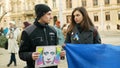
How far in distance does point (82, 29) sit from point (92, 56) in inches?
20.5

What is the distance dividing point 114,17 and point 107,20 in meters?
1.63

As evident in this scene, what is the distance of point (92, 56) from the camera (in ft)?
21.1

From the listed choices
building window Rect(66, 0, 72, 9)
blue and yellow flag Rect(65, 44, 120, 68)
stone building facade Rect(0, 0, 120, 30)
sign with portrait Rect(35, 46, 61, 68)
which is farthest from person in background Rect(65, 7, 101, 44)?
building window Rect(66, 0, 72, 9)

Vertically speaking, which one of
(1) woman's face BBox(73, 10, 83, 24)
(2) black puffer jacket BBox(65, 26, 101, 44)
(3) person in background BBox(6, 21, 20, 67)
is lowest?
(3) person in background BBox(6, 21, 20, 67)

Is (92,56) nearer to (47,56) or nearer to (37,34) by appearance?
(47,56)

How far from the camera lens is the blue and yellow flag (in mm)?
6379

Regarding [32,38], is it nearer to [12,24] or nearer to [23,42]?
[23,42]

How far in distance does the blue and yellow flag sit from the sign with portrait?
43.3 inches

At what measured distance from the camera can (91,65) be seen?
6.41 meters

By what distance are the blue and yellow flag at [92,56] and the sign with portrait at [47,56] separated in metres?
1.10

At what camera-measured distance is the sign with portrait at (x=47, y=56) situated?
5.12 metres

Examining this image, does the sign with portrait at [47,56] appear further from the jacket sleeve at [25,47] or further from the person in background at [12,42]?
the person in background at [12,42]

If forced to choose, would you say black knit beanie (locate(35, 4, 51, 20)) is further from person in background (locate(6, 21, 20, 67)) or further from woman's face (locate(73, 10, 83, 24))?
person in background (locate(6, 21, 20, 67))

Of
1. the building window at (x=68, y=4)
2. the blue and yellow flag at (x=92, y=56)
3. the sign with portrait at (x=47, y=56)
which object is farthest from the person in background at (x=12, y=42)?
the building window at (x=68, y=4)
